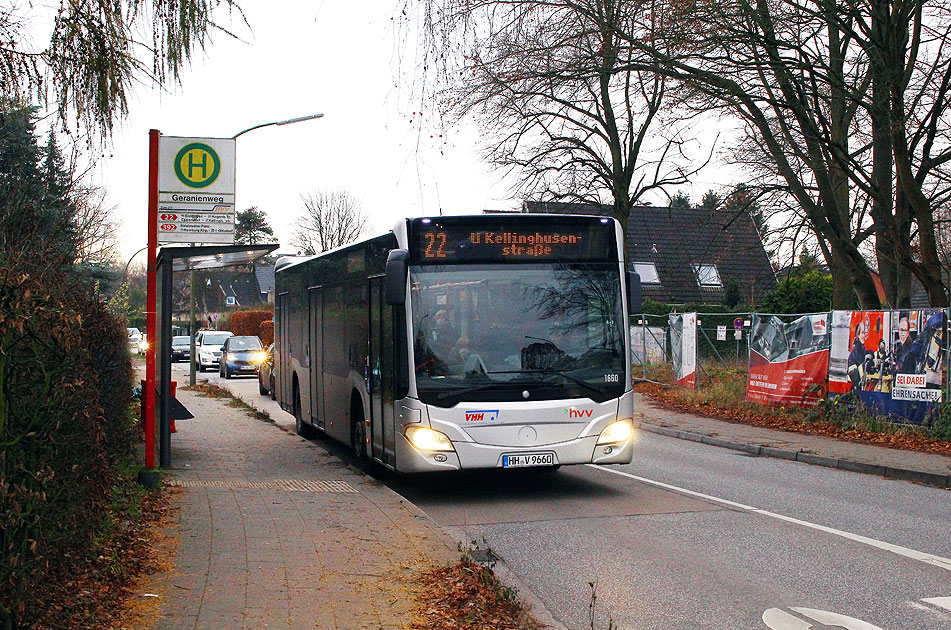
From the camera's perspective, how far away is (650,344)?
106ft

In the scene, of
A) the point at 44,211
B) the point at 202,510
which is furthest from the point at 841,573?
the point at 44,211

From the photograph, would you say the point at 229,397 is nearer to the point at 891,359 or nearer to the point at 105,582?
the point at 891,359

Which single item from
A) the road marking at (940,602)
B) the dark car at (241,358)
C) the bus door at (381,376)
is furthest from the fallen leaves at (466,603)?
the dark car at (241,358)

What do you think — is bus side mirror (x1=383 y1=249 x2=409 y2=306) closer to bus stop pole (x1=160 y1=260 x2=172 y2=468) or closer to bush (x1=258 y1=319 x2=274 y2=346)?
bus stop pole (x1=160 y1=260 x2=172 y2=468)

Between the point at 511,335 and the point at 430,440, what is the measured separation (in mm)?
1369

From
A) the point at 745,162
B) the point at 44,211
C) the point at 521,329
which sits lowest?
the point at 521,329

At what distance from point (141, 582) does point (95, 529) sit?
86 centimetres

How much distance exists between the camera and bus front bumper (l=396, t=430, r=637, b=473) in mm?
9844

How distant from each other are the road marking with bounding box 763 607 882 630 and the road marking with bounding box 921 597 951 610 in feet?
2.26

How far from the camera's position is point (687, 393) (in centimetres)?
2453

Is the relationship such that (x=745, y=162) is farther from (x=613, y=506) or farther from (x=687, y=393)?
(x=613, y=506)

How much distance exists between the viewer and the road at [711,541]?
614 centimetres

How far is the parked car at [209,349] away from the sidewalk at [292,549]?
110 ft

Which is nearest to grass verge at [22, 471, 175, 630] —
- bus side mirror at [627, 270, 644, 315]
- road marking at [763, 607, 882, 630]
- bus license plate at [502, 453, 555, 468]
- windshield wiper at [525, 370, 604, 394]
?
bus license plate at [502, 453, 555, 468]
